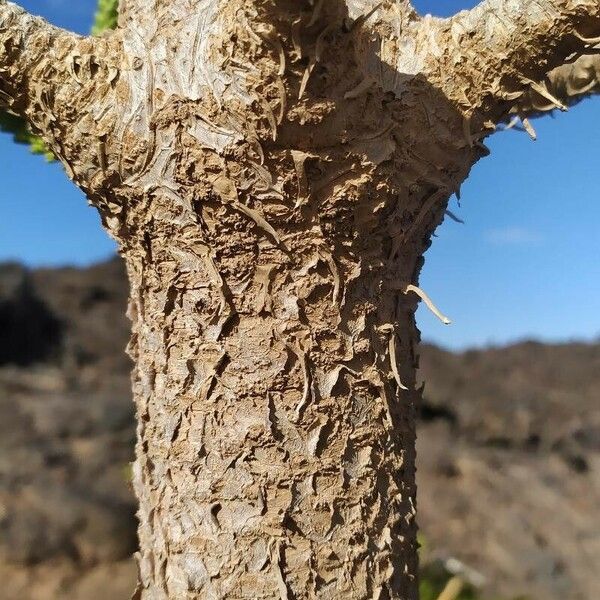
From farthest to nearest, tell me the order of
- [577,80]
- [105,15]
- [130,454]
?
1. [130,454]
2. [105,15]
3. [577,80]

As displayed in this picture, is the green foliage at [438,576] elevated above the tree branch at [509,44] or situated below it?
below

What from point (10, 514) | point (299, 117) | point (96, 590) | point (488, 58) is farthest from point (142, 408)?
point (10, 514)

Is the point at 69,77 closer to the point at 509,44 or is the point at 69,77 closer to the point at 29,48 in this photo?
the point at 29,48

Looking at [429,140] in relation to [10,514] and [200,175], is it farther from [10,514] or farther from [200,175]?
[10,514]

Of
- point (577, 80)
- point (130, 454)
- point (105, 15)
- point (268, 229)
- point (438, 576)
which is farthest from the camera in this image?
point (130, 454)

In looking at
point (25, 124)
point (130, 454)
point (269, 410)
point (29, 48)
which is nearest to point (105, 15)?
point (25, 124)

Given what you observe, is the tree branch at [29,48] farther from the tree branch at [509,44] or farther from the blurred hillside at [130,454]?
the blurred hillside at [130,454]

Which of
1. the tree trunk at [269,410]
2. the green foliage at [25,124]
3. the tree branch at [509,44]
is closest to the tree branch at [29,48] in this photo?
the tree trunk at [269,410]

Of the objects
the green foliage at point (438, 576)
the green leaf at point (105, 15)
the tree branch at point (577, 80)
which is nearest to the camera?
the tree branch at point (577, 80)
